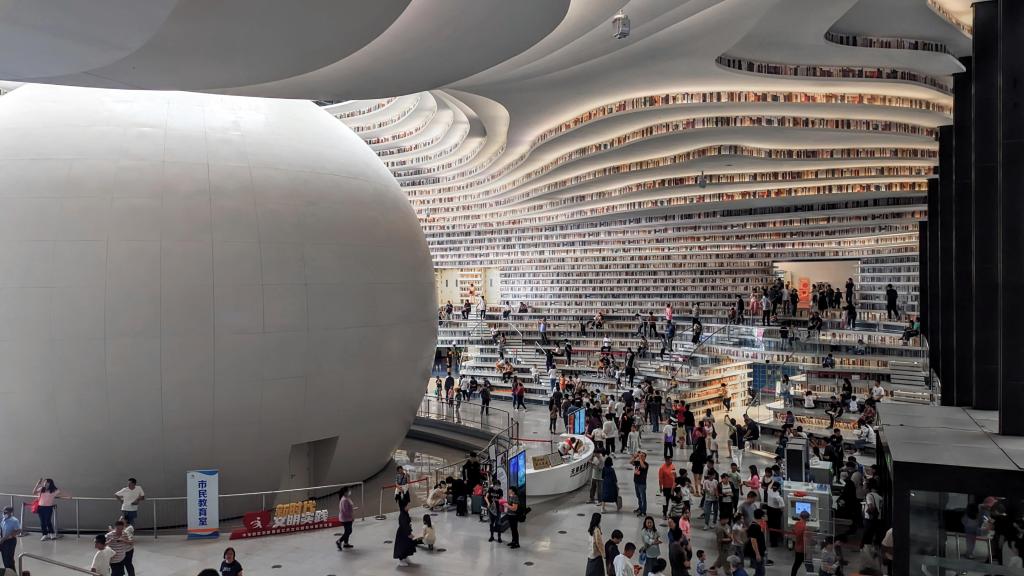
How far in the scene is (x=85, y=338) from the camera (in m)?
11.0

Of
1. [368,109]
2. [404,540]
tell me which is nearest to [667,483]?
[404,540]

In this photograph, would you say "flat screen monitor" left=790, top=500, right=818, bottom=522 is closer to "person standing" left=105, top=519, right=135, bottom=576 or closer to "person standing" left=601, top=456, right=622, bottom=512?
"person standing" left=601, top=456, right=622, bottom=512

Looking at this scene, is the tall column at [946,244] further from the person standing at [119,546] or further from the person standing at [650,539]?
the person standing at [119,546]

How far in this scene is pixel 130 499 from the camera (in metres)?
10.4

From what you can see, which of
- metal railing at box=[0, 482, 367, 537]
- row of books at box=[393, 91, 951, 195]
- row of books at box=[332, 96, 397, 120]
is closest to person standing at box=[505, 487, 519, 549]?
metal railing at box=[0, 482, 367, 537]

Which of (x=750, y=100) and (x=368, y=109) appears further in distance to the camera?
(x=368, y=109)

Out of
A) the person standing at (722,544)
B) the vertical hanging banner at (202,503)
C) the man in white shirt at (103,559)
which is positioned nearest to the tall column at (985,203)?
the person standing at (722,544)

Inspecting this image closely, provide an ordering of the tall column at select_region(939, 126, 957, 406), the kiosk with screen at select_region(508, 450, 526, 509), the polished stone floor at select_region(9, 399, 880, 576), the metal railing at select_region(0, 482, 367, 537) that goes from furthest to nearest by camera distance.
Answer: the tall column at select_region(939, 126, 957, 406) < the kiosk with screen at select_region(508, 450, 526, 509) < the metal railing at select_region(0, 482, 367, 537) < the polished stone floor at select_region(9, 399, 880, 576)

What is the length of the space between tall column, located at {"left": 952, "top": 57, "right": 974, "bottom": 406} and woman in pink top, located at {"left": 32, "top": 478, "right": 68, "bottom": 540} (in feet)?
50.6

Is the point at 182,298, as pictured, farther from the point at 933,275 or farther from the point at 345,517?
the point at 933,275

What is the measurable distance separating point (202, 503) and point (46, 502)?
7.12 feet

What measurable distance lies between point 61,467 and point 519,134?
16.2 meters

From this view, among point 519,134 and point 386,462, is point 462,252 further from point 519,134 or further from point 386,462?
point 386,462

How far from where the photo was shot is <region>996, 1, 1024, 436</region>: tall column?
7.77 metres
